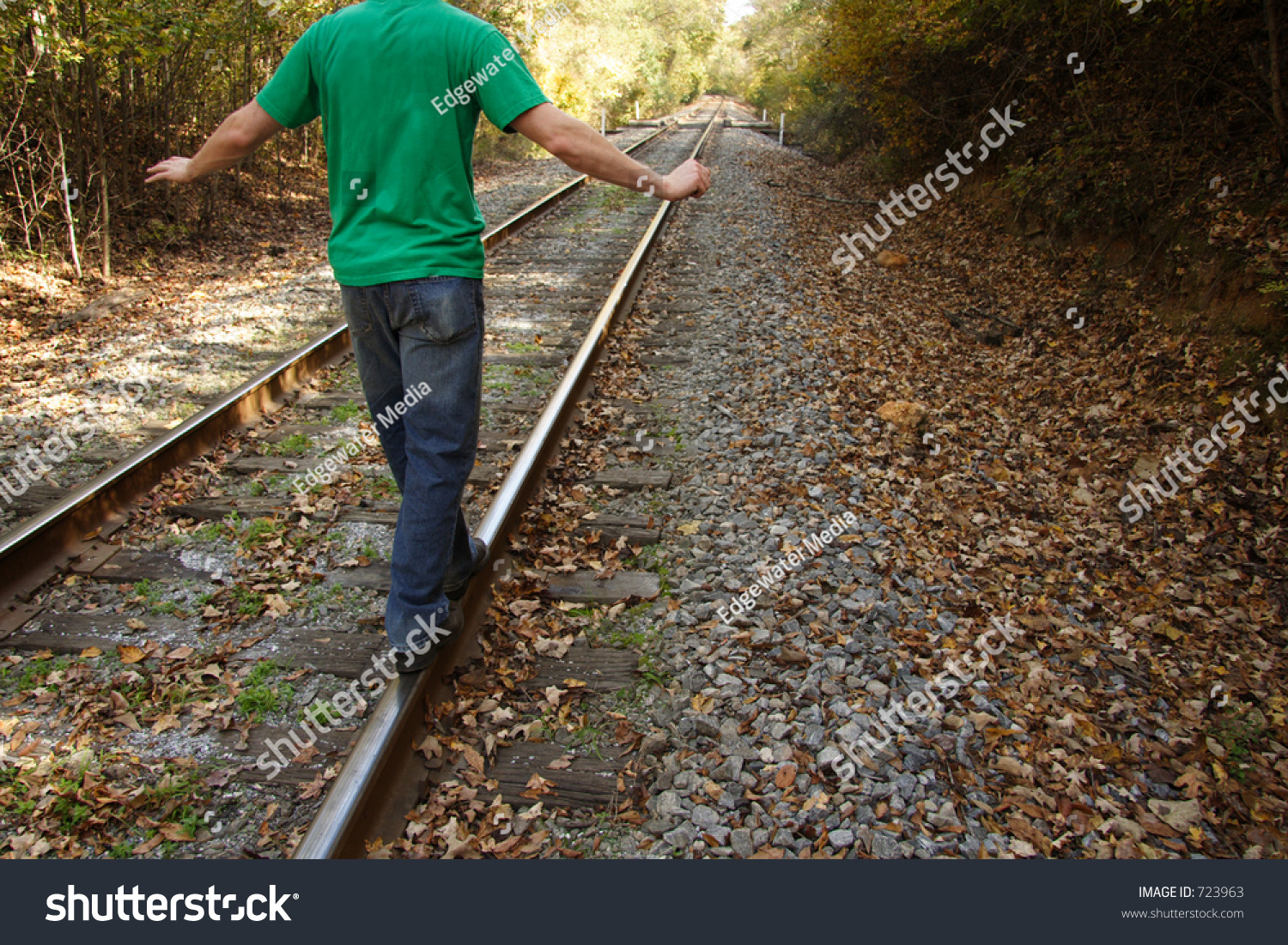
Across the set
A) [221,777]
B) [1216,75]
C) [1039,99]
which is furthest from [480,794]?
[1039,99]

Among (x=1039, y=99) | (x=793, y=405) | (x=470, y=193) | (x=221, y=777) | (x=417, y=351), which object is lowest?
(x=221, y=777)

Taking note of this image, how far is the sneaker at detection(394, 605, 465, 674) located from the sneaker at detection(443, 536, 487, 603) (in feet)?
0.38

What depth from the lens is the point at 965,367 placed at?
23.2 ft

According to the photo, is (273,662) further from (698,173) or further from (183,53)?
(183,53)

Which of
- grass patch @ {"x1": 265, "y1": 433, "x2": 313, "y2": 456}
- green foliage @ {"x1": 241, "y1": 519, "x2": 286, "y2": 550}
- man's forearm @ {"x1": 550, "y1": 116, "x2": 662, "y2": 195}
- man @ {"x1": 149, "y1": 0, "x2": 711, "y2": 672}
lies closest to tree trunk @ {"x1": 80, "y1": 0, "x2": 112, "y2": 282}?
grass patch @ {"x1": 265, "y1": 433, "x2": 313, "y2": 456}

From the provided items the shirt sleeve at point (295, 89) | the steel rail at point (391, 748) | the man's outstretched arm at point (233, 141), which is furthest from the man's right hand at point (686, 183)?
the steel rail at point (391, 748)

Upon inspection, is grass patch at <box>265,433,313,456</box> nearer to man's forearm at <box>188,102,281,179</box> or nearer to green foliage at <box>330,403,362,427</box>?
green foliage at <box>330,403,362,427</box>

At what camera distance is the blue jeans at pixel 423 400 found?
2664mm

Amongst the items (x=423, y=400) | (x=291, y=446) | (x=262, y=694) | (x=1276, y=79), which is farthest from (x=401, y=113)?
(x=1276, y=79)

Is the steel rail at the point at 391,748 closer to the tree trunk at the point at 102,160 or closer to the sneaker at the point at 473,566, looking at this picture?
the sneaker at the point at 473,566

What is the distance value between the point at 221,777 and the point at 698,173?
258 cm

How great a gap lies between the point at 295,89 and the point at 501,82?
2.45ft

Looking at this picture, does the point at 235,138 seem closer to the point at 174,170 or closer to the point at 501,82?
the point at 174,170

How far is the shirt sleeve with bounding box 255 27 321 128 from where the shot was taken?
2594 mm
